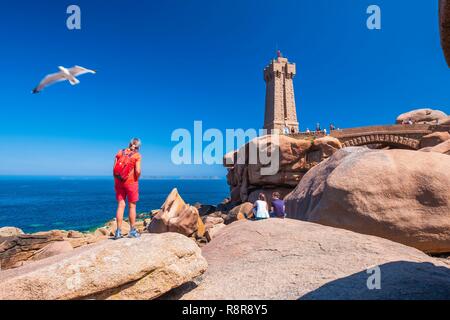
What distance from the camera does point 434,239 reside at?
23.3ft

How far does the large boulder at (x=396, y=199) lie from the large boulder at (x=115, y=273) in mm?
4659

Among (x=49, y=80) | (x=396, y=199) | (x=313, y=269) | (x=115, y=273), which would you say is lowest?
(x=313, y=269)

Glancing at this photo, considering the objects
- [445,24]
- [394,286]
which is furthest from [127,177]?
[445,24]

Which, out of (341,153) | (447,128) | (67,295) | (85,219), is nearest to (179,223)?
(341,153)

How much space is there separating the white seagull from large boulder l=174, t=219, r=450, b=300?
18.8 ft

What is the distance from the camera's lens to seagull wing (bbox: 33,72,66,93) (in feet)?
23.4

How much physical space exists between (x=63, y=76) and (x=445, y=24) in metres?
7.94

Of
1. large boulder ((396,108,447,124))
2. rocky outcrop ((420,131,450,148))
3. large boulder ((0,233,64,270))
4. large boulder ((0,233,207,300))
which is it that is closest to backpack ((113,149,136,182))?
large boulder ((0,233,207,300))

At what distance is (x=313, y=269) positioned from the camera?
492cm

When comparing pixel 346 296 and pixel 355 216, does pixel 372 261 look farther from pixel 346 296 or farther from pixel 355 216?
pixel 355 216

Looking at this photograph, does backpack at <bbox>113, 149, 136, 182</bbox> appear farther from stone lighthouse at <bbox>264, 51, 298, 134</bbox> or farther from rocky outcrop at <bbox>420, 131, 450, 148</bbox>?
stone lighthouse at <bbox>264, 51, 298, 134</bbox>

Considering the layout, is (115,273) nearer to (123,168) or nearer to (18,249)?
(123,168)

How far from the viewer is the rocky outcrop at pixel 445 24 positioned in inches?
110

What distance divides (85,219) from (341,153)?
50.2 metres
